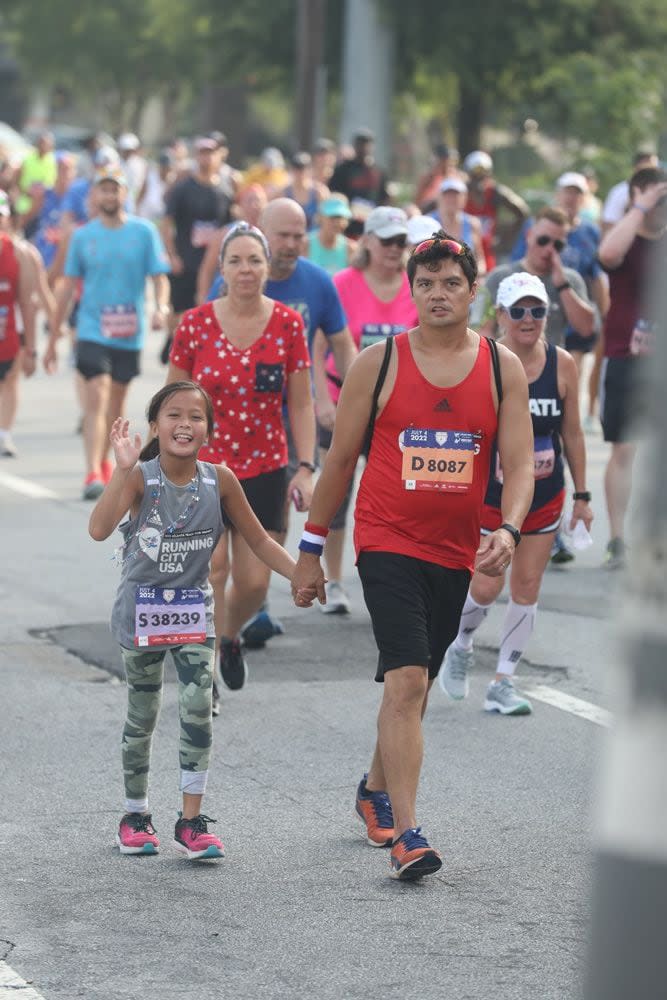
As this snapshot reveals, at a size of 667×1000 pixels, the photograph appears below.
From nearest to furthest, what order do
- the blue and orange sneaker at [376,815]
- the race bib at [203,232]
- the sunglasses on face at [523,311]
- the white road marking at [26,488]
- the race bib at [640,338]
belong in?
the blue and orange sneaker at [376,815] < the sunglasses on face at [523,311] < the race bib at [640,338] < the white road marking at [26,488] < the race bib at [203,232]

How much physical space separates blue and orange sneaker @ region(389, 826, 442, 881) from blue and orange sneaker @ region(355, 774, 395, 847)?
0.30m

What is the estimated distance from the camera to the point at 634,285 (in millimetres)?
11031

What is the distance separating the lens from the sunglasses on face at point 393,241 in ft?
32.2

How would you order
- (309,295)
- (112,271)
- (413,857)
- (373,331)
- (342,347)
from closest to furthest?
(413,857)
(309,295)
(342,347)
(373,331)
(112,271)

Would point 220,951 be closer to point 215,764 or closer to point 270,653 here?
point 215,764

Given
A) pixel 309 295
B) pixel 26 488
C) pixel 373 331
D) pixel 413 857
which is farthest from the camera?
pixel 26 488

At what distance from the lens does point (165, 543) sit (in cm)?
623

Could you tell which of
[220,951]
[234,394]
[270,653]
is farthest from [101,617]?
[220,951]

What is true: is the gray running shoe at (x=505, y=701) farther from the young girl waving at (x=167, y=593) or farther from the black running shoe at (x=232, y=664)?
the young girl waving at (x=167, y=593)

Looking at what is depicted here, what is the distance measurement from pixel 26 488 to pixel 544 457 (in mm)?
6018

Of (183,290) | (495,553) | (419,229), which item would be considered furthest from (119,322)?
(495,553)

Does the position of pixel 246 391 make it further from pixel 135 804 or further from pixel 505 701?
pixel 135 804

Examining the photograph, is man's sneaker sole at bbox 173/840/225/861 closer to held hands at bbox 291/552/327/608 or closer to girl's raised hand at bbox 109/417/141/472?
held hands at bbox 291/552/327/608

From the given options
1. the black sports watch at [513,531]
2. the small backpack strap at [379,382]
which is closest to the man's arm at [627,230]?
the small backpack strap at [379,382]
